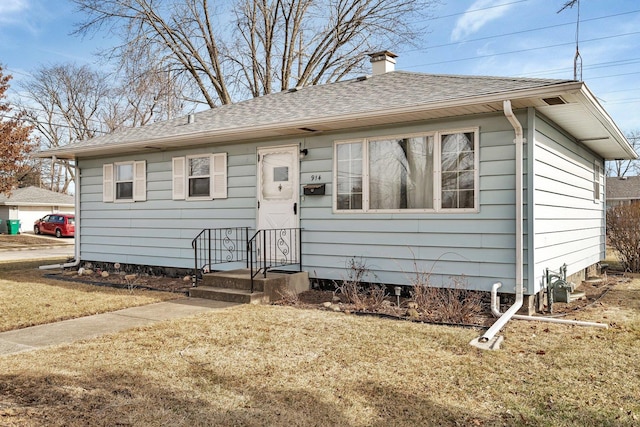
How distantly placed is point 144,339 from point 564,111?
5845mm

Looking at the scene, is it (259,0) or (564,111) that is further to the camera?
(259,0)

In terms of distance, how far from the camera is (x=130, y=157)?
397 inches

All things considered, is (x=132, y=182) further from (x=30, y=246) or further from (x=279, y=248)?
(x=30, y=246)

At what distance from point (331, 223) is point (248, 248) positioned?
1.35 m

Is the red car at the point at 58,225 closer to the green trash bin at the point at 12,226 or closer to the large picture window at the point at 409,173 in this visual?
the green trash bin at the point at 12,226

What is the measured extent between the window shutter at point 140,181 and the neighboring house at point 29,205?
25974mm

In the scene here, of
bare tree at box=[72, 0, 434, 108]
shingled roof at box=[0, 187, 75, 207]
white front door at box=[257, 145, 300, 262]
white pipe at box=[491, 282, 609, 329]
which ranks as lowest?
→ white pipe at box=[491, 282, 609, 329]

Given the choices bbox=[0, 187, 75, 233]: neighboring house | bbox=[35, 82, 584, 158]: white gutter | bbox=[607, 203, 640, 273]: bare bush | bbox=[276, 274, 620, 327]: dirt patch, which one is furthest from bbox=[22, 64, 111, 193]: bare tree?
bbox=[607, 203, 640, 273]: bare bush

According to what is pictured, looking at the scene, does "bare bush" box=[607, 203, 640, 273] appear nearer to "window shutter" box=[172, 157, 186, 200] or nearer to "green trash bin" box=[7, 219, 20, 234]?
"window shutter" box=[172, 157, 186, 200]

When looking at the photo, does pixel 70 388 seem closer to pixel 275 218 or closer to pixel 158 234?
pixel 275 218

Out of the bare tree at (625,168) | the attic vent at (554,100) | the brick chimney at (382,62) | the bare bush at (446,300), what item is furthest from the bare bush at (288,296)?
the bare tree at (625,168)

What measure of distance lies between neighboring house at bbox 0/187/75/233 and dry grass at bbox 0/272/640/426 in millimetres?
31810

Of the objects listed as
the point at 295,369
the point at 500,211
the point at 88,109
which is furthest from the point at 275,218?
the point at 88,109

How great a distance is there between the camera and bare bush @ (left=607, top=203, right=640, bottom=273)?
36.2 ft
